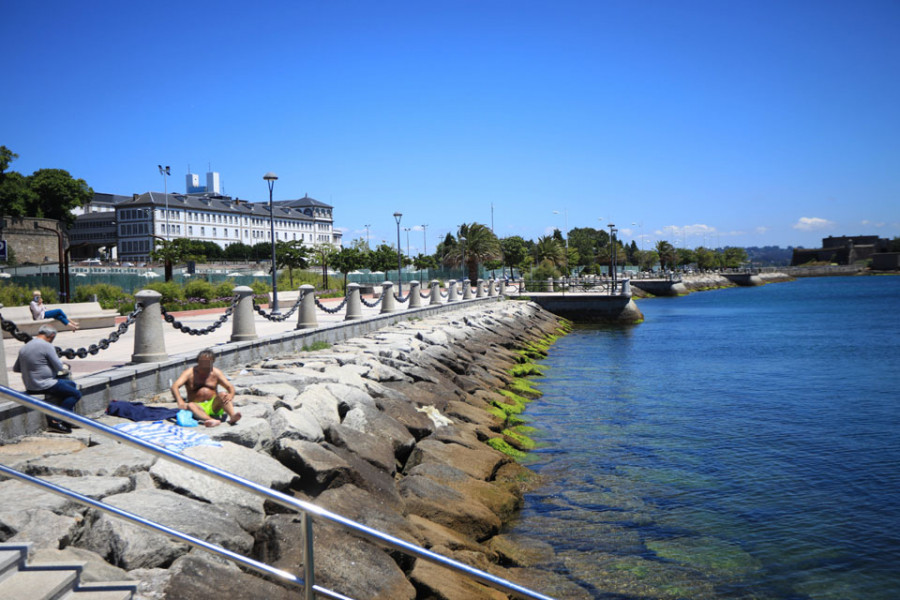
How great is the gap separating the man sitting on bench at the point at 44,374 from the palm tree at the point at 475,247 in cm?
5306

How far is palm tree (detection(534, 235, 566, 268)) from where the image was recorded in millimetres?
77062

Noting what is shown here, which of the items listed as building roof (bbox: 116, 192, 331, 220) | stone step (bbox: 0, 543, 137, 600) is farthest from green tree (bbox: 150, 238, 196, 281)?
building roof (bbox: 116, 192, 331, 220)

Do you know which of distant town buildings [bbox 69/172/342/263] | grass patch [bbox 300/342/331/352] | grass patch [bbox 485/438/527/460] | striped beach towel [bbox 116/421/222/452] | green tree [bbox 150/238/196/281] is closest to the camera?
striped beach towel [bbox 116/421/222/452]

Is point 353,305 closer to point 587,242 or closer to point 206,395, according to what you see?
point 206,395

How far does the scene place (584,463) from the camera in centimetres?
1288

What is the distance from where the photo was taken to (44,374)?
7.83 metres

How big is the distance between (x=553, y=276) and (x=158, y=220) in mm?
81945

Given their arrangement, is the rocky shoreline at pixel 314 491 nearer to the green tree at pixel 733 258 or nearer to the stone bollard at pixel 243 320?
the stone bollard at pixel 243 320

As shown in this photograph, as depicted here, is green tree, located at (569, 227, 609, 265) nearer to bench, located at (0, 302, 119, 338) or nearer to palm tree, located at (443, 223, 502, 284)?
palm tree, located at (443, 223, 502, 284)

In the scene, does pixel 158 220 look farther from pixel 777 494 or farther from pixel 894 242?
pixel 894 242

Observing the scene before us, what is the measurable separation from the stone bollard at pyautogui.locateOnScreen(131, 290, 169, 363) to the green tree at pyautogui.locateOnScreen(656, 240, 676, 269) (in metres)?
128

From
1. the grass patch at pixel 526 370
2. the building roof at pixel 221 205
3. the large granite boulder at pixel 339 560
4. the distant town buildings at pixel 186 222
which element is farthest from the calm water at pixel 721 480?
the building roof at pixel 221 205

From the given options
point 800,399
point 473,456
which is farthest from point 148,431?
point 800,399

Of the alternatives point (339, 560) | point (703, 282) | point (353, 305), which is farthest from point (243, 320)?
point (703, 282)
